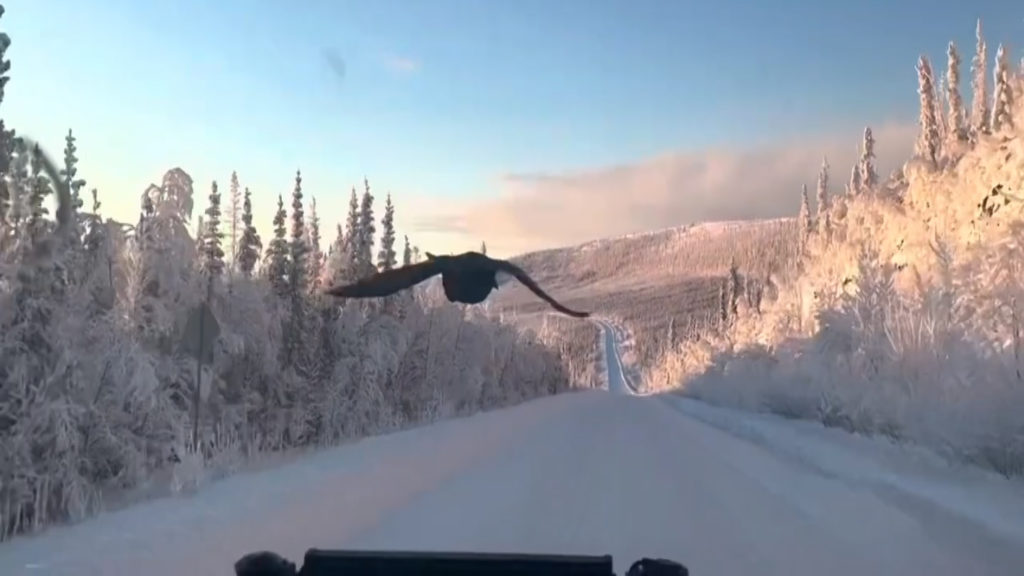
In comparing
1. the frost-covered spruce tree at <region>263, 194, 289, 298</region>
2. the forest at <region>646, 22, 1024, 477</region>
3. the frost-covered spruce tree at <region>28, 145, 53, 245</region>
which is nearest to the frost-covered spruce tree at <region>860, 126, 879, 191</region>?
the forest at <region>646, 22, 1024, 477</region>

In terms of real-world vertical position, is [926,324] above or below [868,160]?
below

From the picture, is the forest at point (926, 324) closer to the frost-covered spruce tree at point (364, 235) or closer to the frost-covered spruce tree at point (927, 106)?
the frost-covered spruce tree at point (364, 235)

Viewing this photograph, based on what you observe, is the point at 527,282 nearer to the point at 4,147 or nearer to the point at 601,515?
the point at 601,515

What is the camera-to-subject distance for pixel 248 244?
31469 mm

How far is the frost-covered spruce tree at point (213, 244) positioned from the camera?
25.2m

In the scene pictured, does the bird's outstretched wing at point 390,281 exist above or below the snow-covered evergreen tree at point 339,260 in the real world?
below

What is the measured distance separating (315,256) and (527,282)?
125ft

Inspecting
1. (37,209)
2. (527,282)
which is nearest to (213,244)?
(37,209)

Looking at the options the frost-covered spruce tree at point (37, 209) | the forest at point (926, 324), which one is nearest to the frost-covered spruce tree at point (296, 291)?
the forest at point (926, 324)

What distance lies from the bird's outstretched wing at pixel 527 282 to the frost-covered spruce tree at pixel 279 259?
98.6ft

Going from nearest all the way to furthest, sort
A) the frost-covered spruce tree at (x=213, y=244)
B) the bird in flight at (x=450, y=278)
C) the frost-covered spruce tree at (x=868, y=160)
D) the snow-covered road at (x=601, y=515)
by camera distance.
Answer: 1. the bird in flight at (x=450, y=278)
2. the snow-covered road at (x=601, y=515)
3. the frost-covered spruce tree at (x=213, y=244)
4. the frost-covered spruce tree at (x=868, y=160)

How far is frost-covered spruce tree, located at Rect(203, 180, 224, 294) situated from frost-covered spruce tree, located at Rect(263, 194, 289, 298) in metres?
5.35

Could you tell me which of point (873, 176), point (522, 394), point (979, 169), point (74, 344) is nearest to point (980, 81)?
point (873, 176)

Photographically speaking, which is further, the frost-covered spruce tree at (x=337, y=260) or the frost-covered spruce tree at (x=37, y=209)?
the frost-covered spruce tree at (x=337, y=260)
